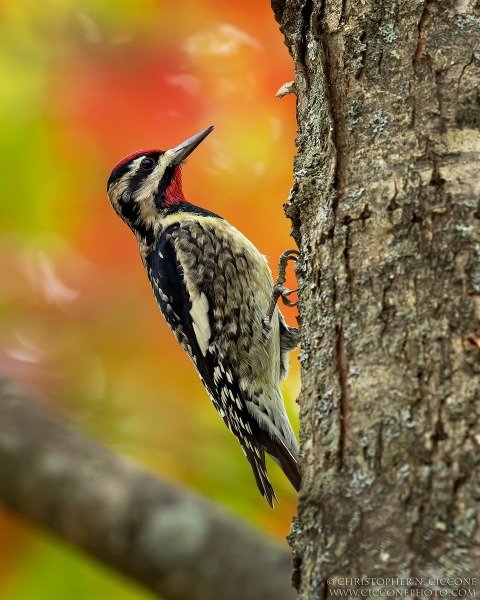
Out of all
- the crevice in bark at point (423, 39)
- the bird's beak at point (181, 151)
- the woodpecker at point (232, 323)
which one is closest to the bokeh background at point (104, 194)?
the bird's beak at point (181, 151)

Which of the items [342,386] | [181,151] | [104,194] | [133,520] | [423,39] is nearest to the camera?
[342,386]

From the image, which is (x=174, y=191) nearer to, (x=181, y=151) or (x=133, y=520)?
(x=181, y=151)

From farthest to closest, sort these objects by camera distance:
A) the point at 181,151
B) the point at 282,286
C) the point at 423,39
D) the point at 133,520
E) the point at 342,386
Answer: the point at 181,151
the point at 282,286
the point at 133,520
the point at 423,39
the point at 342,386

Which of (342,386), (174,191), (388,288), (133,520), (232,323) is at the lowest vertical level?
(133,520)

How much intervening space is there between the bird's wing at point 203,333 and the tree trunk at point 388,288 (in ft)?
5.15

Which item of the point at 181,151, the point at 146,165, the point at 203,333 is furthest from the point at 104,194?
the point at 203,333

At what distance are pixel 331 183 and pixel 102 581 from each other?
3142 millimetres

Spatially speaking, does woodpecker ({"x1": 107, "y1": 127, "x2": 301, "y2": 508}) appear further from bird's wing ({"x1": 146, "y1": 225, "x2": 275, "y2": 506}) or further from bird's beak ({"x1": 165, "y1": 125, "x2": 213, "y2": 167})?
bird's beak ({"x1": 165, "y1": 125, "x2": 213, "y2": 167})

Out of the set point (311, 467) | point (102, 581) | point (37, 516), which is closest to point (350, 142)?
point (311, 467)

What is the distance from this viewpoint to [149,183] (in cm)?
438

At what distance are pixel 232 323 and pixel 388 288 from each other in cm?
204

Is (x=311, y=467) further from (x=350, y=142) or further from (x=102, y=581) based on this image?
(x=102, y=581)

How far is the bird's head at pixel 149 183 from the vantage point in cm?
435

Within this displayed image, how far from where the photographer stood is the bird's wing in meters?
3.83
